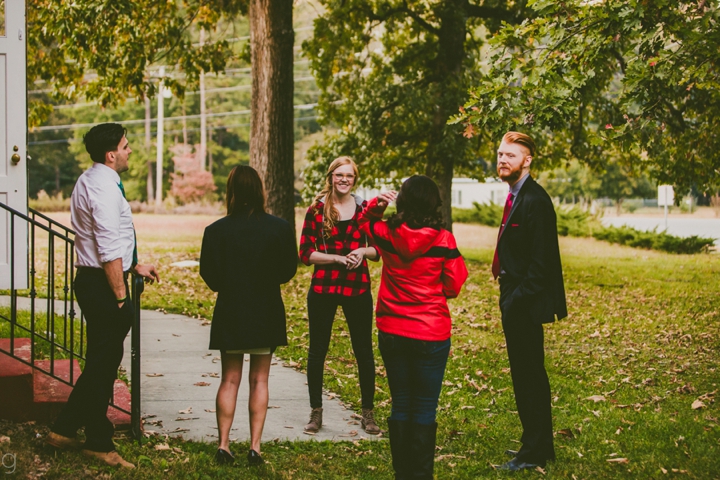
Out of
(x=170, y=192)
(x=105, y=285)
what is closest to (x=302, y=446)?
(x=105, y=285)

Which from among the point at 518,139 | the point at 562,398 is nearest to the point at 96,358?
the point at 518,139

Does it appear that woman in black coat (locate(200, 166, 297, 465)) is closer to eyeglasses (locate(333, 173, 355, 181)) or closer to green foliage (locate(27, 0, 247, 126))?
eyeglasses (locate(333, 173, 355, 181))

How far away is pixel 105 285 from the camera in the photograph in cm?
460

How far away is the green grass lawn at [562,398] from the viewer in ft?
16.4

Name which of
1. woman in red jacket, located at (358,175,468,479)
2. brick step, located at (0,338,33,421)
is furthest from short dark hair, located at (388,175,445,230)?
brick step, located at (0,338,33,421)

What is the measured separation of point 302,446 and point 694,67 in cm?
473

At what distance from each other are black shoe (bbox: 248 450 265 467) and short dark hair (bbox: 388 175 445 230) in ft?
5.83

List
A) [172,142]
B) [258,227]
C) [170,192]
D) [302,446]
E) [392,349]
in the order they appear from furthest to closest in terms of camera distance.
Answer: [172,142] → [170,192] → [302,446] → [258,227] → [392,349]

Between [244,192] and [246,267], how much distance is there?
46 cm

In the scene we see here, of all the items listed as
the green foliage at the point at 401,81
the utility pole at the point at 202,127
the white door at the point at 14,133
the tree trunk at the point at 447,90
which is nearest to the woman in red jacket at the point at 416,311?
the white door at the point at 14,133

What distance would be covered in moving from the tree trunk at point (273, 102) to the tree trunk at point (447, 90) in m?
3.98

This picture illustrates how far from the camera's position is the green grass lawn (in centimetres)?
500

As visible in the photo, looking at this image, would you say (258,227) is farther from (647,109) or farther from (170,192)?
(170,192)

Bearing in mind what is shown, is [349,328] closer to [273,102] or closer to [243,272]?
[243,272]
